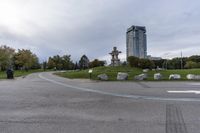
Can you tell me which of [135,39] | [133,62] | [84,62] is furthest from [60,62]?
[133,62]

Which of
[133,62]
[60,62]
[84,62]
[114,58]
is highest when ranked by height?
[84,62]

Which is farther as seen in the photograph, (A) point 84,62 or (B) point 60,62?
(A) point 84,62

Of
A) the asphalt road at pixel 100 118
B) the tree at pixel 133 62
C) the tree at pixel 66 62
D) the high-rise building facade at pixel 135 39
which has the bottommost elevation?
the asphalt road at pixel 100 118

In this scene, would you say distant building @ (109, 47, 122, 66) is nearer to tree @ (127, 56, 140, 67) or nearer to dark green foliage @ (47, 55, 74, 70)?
tree @ (127, 56, 140, 67)

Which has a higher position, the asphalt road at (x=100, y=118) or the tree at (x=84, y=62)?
the tree at (x=84, y=62)

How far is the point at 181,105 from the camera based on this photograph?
28.6 ft

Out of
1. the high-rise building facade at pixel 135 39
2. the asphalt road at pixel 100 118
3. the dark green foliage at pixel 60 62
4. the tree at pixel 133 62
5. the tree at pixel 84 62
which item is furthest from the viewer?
the tree at pixel 84 62

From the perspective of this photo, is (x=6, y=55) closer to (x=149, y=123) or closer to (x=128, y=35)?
(x=128, y=35)

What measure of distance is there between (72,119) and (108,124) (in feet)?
3.60

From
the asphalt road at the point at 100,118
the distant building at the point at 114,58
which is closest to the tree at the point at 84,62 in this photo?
the distant building at the point at 114,58

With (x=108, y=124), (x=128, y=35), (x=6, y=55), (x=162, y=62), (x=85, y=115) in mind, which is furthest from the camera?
(x=162, y=62)

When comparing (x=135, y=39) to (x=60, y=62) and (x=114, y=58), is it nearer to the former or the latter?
(x=60, y=62)

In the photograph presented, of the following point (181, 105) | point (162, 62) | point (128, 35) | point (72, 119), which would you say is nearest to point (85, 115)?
point (72, 119)

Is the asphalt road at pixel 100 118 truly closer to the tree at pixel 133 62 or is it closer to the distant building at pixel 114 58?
the distant building at pixel 114 58
